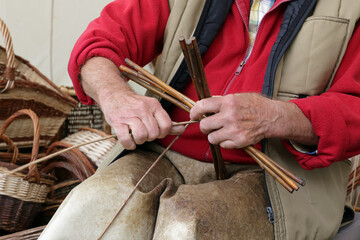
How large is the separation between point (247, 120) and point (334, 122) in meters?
0.24

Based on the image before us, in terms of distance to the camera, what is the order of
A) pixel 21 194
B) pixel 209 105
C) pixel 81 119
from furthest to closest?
1. pixel 81 119
2. pixel 21 194
3. pixel 209 105

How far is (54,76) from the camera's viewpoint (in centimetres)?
354

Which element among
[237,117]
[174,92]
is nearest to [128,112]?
[174,92]

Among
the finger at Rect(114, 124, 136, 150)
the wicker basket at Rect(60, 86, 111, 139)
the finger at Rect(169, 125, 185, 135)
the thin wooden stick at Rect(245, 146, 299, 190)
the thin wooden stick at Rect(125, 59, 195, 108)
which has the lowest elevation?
the wicker basket at Rect(60, 86, 111, 139)

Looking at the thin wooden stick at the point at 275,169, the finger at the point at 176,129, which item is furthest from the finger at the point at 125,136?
the thin wooden stick at the point at 275,169

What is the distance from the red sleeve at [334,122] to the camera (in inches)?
38.8

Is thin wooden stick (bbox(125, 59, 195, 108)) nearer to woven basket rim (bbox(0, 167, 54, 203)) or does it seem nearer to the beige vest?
the beige vest

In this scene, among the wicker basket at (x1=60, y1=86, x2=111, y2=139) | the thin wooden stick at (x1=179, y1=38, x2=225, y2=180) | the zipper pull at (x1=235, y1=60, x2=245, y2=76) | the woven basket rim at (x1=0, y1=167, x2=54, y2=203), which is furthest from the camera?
the wicker basket at (x1=60, y1=86, x2=111, y2=139)

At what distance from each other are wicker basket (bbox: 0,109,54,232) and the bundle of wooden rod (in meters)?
0.81

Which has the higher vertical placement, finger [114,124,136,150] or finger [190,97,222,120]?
finger [190,97,222,120]

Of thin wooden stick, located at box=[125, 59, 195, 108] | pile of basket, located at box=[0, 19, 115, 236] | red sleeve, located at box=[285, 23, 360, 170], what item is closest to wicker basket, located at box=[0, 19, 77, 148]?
pile of basket, located at box=[0, 19, 115, 236]

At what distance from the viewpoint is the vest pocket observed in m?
1.09

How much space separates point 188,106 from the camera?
3.46 ft

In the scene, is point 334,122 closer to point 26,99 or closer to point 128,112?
point 128,112
